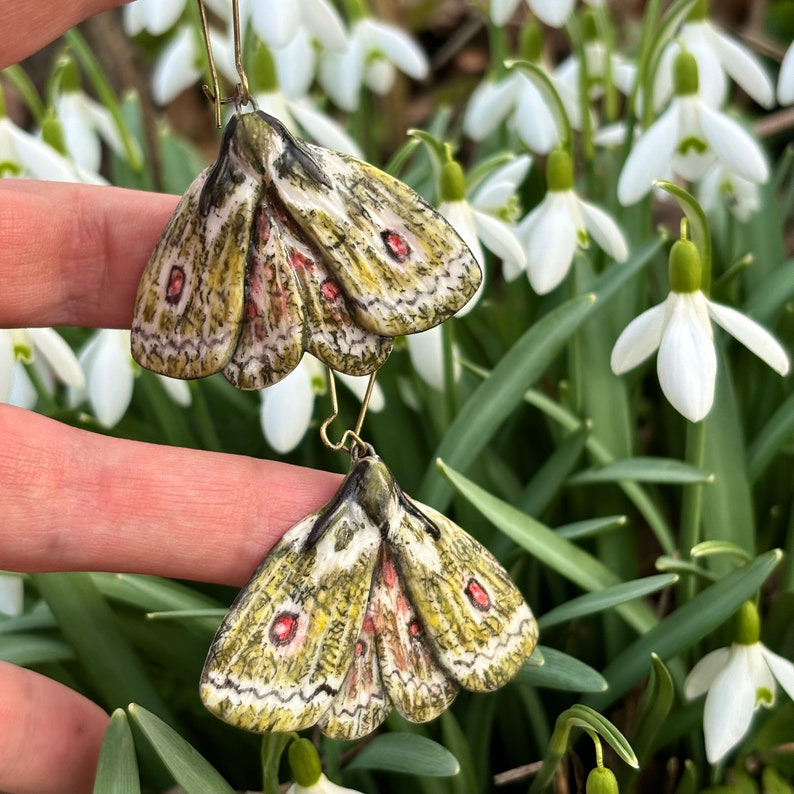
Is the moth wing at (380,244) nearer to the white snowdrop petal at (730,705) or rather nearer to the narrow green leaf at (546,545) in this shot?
the narrow green leaf at (546,545)

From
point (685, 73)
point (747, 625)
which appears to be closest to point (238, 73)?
point (685, 73)

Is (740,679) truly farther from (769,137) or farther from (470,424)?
(769,137)

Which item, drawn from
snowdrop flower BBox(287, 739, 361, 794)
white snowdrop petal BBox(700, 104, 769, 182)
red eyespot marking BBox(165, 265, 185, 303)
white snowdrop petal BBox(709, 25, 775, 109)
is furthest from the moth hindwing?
white snowdrop petal BBox(709, 25, 775, 109)

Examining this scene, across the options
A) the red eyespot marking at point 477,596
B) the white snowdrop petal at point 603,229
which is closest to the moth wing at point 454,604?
the red eyespot marking at point 477,596

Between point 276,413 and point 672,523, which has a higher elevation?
point 276,413

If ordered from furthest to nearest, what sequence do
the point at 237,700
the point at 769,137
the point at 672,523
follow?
the point at 769,137 < the point at 672,523 < the point at 237,700

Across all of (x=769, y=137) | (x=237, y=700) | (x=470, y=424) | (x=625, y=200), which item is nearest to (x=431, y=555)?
(x=237, y=700)
